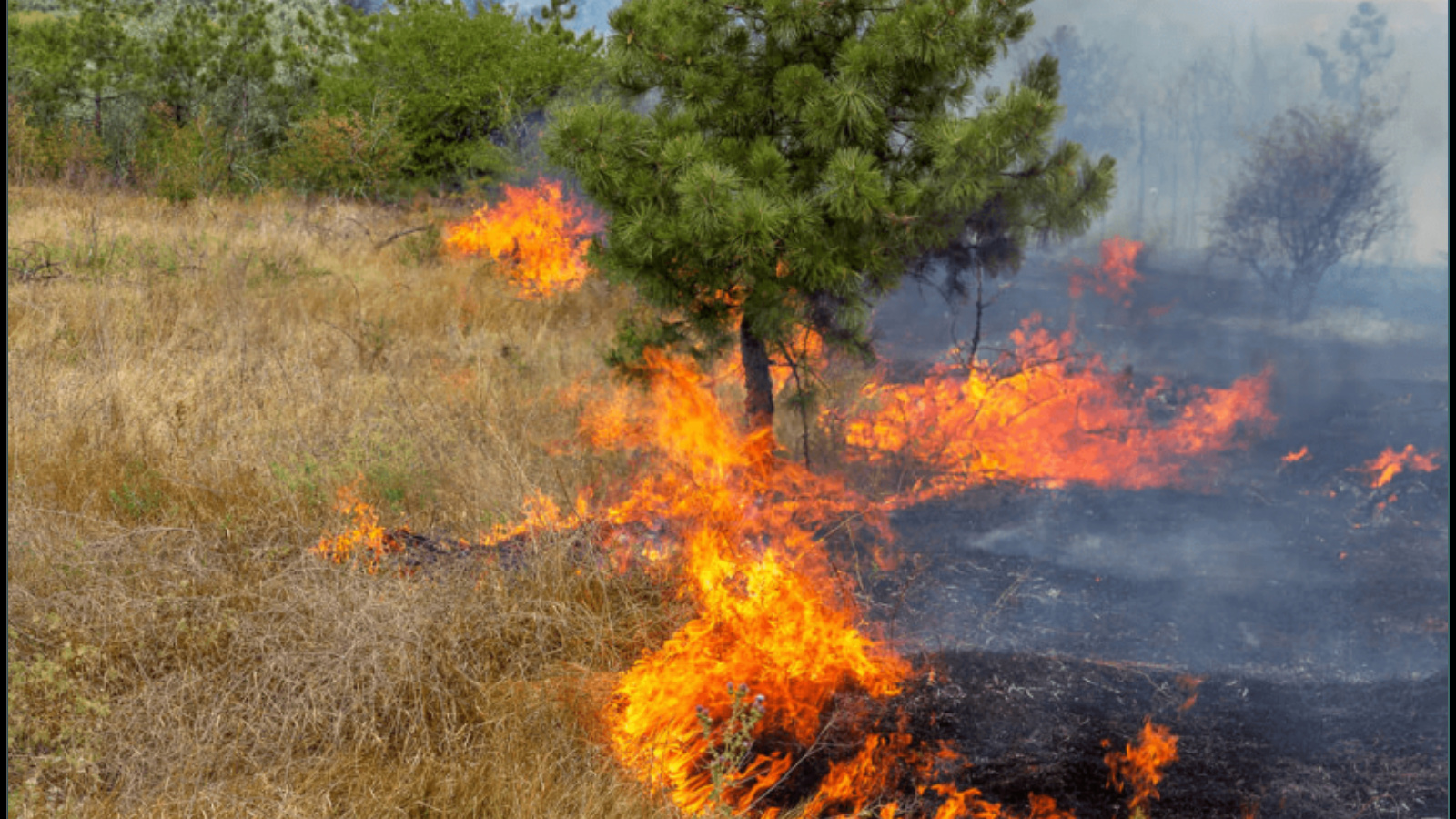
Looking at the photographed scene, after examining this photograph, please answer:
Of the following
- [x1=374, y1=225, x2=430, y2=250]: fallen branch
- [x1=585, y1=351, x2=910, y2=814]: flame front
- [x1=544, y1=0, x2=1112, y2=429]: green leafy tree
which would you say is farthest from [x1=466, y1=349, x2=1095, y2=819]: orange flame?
[x1=374, y1=225, x2=430, y2=250]: fallen branch

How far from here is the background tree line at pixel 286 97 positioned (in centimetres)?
1402

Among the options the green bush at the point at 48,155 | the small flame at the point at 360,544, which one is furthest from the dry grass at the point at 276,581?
the green bush at the point at 48,155

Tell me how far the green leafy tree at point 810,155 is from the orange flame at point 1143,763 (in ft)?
7.59

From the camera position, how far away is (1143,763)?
3.84 meters

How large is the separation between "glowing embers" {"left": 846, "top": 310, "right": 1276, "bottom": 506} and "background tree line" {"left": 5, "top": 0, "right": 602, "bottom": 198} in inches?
269

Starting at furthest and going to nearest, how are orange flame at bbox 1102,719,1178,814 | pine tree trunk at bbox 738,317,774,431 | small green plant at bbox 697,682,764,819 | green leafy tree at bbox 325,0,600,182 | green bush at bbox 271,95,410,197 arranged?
1. green leafy tree at bbox 325,0,600,182
2. green bush at bbox 271,95,410,197
3. pine tree trunk at bbox 738,317,774,431
4. orange flame at bbox 1102,719,1178,814
5. small green plant at bbox 697,682,764,819

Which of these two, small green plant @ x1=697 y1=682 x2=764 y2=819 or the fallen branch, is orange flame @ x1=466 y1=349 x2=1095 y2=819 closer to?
small green plant @ x1=697 y1=682 x2=764 y2=819

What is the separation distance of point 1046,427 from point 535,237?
233 inches

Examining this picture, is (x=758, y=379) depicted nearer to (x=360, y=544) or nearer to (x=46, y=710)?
(x=360, y=544)

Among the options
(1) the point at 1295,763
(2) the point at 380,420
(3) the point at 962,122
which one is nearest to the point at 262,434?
(2) the point at 380,420

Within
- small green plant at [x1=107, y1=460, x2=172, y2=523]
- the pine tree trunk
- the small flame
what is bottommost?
the small flame

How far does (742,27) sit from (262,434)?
331 cm

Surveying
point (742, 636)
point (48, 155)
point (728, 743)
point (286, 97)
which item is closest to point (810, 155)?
point (742, 636)

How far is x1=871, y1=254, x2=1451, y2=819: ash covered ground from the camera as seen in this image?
388cm
